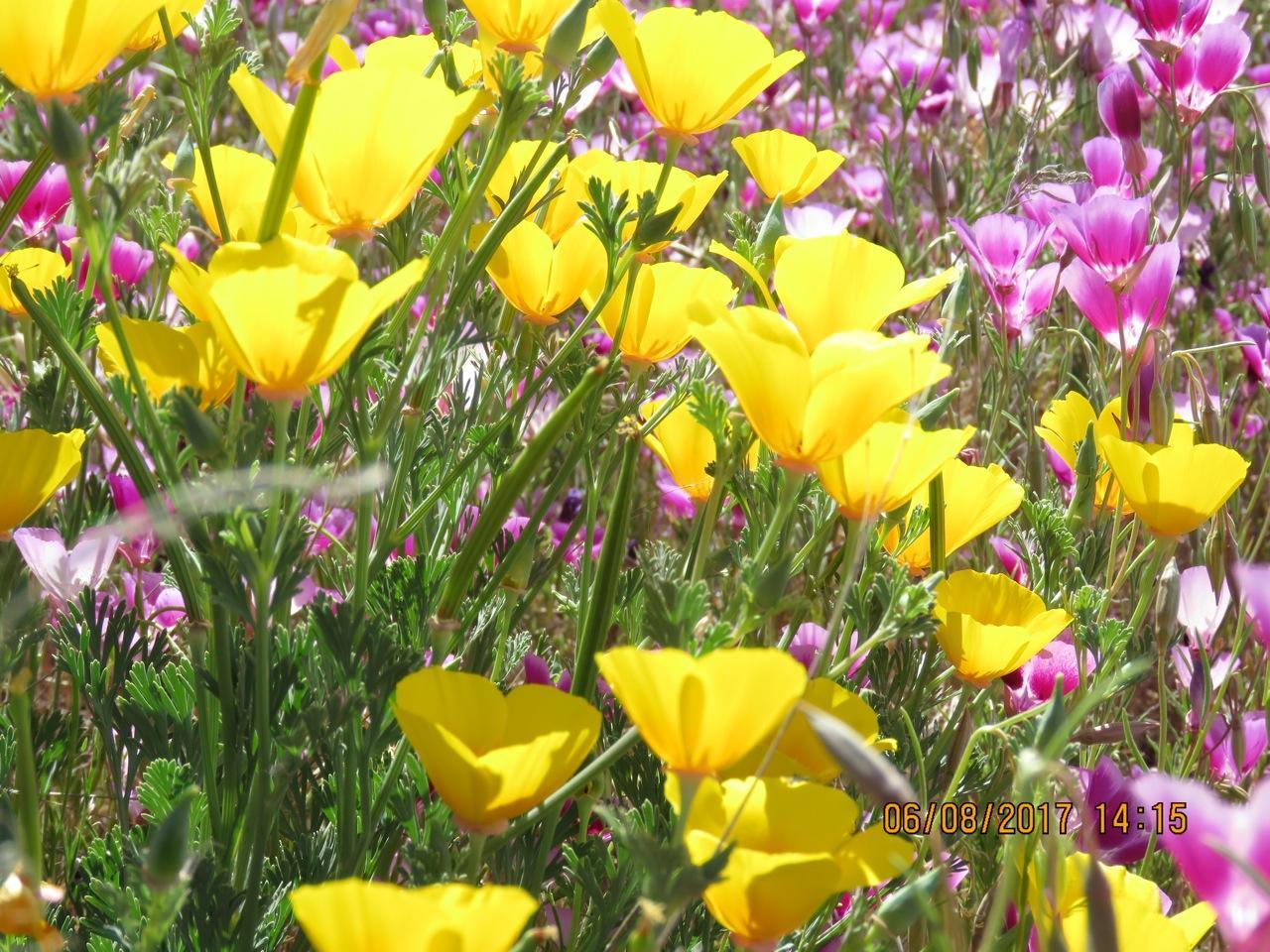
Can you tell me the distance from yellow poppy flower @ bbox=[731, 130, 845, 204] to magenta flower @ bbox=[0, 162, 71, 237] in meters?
0.77

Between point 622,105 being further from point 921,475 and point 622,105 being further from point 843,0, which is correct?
point 921,475

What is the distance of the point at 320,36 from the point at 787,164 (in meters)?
0.69

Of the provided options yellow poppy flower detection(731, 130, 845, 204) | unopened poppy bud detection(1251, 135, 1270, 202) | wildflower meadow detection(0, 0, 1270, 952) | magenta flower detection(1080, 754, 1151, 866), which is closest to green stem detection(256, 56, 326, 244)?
wildflower meadow detection(0, 0, 1270, 952)

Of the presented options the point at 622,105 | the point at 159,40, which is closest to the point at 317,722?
the point at 159,40

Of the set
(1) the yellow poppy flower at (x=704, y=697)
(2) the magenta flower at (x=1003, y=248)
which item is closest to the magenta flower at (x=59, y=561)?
(1) the yellow poppy flower at (x=704, y=697)

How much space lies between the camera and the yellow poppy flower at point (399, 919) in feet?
1.79

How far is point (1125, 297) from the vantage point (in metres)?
1.44

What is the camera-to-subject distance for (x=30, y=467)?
0.89 meters

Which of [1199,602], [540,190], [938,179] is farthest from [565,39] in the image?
[938,179]

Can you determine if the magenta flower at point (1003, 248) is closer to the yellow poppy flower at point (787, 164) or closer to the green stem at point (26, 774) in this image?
the yellow poppy flower at point (787, 164)

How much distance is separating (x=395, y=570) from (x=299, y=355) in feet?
0.95

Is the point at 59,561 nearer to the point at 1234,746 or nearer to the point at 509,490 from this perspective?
the point at 509,490

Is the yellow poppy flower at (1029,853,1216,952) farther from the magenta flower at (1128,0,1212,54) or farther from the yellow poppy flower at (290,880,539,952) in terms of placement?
the magenta flower at (1128,0,1212,54)
